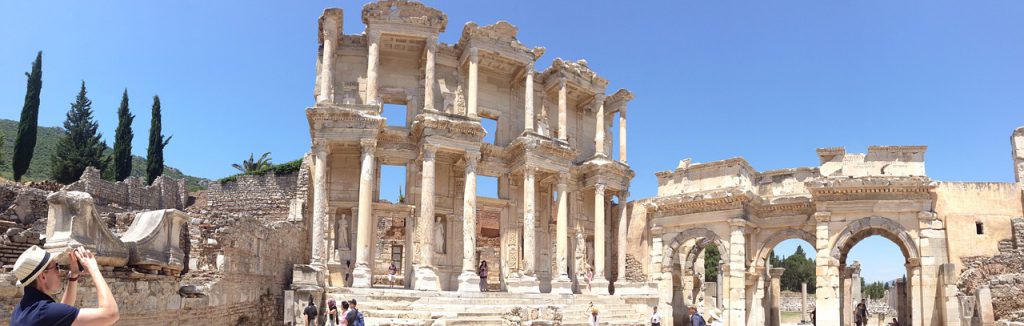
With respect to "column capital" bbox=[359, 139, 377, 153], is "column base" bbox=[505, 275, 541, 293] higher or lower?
lower

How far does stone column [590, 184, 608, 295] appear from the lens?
2758 cm

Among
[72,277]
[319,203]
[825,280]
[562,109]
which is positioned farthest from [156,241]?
[562,109]

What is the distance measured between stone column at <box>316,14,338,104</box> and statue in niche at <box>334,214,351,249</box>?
404cm

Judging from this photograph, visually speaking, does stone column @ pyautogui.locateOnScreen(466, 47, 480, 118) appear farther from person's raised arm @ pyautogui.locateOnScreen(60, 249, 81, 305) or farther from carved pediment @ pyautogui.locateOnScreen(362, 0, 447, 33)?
person's raised arm @ pyautogui.locateOnScreen(60, 249, 81, 305)

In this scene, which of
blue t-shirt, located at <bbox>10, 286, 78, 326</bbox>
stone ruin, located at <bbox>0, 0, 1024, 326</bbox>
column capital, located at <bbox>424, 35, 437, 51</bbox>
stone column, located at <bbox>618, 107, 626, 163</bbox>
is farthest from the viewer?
stone column, located at <bbox>618, 107, 626, 163</bbox>

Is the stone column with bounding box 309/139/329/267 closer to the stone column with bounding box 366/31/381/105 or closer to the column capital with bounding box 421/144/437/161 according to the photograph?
the stone column with bounding box 366/31/381/105

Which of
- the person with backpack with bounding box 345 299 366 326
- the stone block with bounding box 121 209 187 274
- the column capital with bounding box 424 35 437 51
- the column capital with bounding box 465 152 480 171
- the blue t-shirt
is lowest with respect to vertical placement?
the person with backpack with bounding box 345 299 366 326

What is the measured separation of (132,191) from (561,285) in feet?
64.1

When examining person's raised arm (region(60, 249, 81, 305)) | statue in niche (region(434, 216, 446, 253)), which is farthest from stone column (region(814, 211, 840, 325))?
person's raised arm (region(60, 249, 81, 305))

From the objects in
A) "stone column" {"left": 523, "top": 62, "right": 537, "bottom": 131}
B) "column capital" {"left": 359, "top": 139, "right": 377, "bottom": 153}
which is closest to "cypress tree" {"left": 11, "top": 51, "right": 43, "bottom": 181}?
"column capital" {"left": 359, "top": 139, "right": 377, "bottom": 153}

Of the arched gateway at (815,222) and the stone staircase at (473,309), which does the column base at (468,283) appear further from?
the arched gateway at (815,222)

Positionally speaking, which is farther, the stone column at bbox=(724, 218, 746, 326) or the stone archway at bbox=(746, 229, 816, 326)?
the stone archway at bbox=(746, 229, 816, 326)

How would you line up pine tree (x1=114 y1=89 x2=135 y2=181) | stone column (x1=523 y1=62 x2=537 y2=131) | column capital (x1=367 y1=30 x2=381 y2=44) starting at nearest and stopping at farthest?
1. column capital (x1=367 y1=30 x2=381 y2=44)
2. stone column (x1=523 y1=62 x2=537 y2=131)
3. pine tree (x1=114 y1=89 x2=135 y2=181)

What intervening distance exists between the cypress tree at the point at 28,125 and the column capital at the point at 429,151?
2519 centimetres
